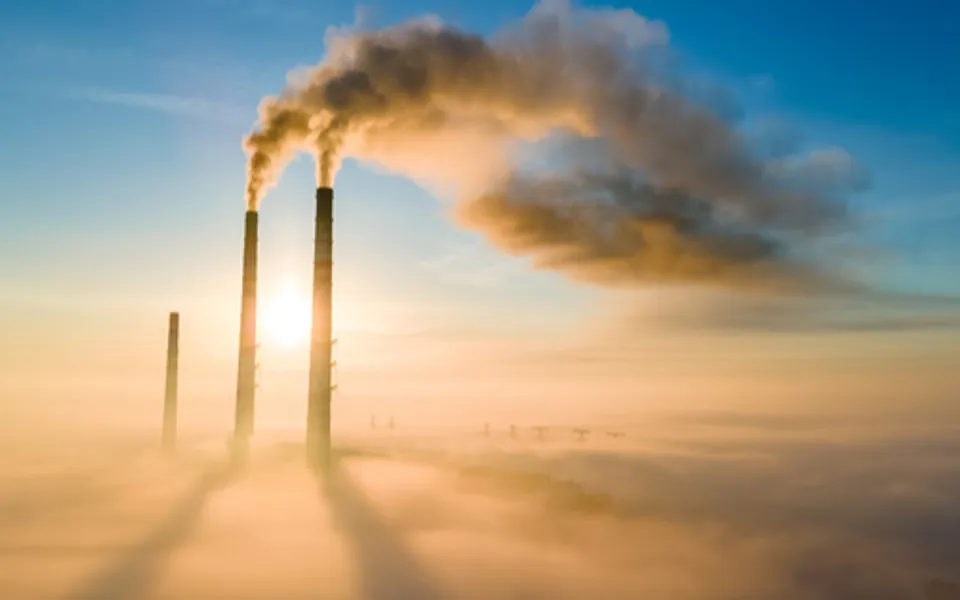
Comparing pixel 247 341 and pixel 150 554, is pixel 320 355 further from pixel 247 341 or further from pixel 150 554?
pixel 150 554

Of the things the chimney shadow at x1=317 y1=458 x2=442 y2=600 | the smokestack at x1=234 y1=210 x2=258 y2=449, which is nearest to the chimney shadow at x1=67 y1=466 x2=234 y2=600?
the smokestack at x1=234 y1=210 x2=258 y2=449

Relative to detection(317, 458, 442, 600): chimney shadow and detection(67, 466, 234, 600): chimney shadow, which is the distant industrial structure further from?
detection(67, 466, 234, 600): chimney shadow

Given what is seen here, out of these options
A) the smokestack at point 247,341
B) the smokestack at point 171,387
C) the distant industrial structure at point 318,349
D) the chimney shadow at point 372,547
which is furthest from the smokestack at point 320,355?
the smokestack at point 171,387

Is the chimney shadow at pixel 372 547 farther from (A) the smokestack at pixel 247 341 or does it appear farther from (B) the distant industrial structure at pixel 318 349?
(A) the smokestack at pixel 247 341

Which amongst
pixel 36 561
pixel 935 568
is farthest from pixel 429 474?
pixel 935 568

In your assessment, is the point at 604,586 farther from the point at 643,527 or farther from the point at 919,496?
the point at 919,496
